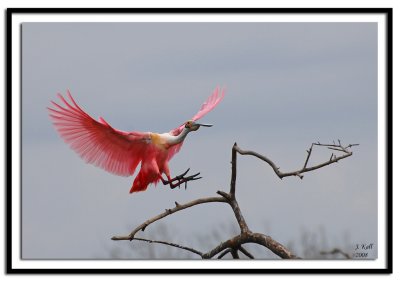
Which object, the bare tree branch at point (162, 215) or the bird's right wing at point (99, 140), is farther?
the bird's right wing at point (99, 140)

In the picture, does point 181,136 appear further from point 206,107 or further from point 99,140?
point 99,140

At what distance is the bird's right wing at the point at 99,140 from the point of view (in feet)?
10.6

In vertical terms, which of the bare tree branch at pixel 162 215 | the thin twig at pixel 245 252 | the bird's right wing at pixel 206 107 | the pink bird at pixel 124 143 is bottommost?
the thin twig at pixel 245 252

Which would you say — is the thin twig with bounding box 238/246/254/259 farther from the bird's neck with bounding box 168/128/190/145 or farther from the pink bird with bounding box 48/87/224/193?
the bird's neck with bounding box 168/128/190/145

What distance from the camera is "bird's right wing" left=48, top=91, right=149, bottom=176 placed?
3.24 m

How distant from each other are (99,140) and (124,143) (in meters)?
0.09

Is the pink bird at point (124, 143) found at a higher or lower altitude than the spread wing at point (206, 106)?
lower

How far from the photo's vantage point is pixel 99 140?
10.9 ft

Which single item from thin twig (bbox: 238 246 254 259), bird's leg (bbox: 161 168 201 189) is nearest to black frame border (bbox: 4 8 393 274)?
thin twig (bbox: 238 246 254 259)

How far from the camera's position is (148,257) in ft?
10.2
